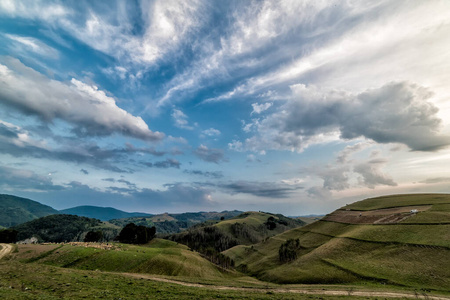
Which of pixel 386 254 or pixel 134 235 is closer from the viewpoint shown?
pixel 386 254

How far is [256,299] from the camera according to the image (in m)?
30.3

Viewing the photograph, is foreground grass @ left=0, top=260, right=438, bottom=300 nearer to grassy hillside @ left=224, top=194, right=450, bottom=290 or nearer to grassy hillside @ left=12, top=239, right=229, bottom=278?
grassy hillside @ left=12, top=239, right=229, bottom=278

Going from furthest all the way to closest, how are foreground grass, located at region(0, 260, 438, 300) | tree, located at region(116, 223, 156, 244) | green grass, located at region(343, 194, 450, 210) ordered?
tree, located at region(116, 223, 156, 244)
green grass, located at region(343, 194, 450, 210)
foreground grass, located at region(0, 260, 438, 300)

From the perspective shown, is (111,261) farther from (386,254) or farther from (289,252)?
(386,254)

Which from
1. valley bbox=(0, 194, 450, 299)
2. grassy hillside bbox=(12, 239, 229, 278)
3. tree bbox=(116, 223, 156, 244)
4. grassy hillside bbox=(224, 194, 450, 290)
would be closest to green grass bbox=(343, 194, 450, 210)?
grassy hillside bbox=(224, 194, 450, 290)

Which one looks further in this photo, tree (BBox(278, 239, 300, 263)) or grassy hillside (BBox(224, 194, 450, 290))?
tree (BBox(278, 239, 300, 263))

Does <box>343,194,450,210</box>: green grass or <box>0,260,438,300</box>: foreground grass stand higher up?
<box>343,194,450,210</box>: green grass

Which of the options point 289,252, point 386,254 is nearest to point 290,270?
point 289,252

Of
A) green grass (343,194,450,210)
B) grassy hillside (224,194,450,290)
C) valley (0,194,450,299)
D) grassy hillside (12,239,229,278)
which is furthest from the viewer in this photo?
green grass (343,194,450,210)

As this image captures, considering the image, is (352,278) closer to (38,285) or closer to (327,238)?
(327,238)

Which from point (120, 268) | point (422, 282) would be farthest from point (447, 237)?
point (120, 268)

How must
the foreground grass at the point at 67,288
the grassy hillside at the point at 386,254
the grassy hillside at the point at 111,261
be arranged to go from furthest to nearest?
the grassy hillside at the point at 111,261, the grassy hillside at the point at 386,254, the foreground grass at the point at 67,288

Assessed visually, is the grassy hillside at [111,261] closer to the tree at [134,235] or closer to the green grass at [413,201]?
the tree at [134,235]

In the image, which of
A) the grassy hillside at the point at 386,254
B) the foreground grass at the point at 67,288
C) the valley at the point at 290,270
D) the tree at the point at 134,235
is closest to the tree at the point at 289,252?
the valley at the point at 290,270
